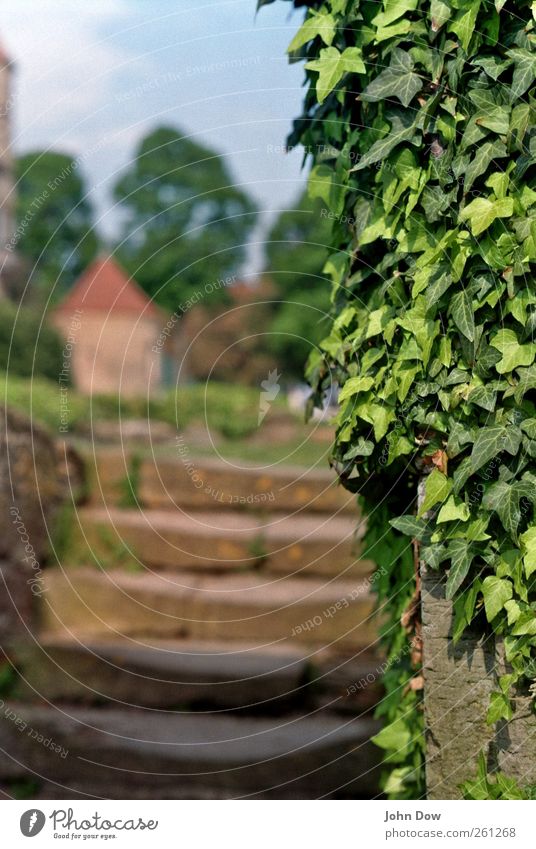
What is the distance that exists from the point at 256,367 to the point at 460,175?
23436 mm

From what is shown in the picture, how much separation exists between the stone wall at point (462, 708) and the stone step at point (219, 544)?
12.4 feet

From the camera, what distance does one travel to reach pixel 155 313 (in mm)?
28062

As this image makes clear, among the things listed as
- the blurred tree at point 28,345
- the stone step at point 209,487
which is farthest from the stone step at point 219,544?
the blurred tree at point 28,345

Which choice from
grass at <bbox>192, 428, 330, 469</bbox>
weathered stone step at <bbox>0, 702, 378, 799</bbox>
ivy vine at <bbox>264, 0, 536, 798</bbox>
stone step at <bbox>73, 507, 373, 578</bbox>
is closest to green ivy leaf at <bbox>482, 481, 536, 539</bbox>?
ivy vine at <bbox>264, 0, 536, 798</bbox>

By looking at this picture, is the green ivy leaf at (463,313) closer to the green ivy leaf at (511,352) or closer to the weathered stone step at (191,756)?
the green ivy leaf at (511,352)

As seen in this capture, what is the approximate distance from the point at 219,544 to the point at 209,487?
732 mm

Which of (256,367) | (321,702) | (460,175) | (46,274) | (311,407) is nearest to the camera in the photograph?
(460,175)

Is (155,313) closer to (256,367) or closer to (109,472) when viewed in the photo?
(256,367)

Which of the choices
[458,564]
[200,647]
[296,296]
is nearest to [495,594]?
[458,564]

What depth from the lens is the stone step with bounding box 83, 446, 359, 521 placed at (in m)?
7.02

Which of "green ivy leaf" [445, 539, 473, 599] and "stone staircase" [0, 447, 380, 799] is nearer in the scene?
"green ivy leaf" [445, 539, 473, 599]

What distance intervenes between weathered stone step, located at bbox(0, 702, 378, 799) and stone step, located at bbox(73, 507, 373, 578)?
144 cm

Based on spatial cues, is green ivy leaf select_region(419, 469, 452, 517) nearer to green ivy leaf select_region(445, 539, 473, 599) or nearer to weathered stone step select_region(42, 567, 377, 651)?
green ivy leaf select_region(445, 539, 473, 599)

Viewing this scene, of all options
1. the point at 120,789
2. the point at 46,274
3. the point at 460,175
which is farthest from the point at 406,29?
the point at 46,274
